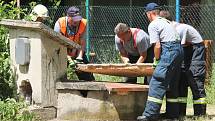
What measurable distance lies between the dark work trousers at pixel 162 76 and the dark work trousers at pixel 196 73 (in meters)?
0.63

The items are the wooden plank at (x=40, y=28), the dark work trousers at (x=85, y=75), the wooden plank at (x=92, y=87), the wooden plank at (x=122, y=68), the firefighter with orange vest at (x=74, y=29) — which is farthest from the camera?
the dark work trousers at (x=85, y=75)

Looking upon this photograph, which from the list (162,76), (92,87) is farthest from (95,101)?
(162,76)

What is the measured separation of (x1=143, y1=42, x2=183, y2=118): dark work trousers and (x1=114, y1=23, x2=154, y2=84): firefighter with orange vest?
78cm

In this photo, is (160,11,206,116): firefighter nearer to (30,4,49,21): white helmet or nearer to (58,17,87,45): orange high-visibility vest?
(58,17,87,45): orange high-visibility vest

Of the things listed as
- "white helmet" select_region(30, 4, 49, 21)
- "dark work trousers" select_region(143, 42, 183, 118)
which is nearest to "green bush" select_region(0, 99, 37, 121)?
"white helmet" select_region(30, 4, 49, 21)

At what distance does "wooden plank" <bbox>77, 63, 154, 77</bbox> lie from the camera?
779 centimetres

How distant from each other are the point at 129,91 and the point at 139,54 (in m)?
1.10

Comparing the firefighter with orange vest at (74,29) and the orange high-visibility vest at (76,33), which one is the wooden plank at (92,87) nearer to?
the firefighter with orange vest at (74,29)

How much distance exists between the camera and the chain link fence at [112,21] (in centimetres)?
1524

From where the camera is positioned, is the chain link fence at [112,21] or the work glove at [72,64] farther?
the chain link fence at [112,21]

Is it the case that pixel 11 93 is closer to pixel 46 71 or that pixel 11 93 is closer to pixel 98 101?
pixel 46 71

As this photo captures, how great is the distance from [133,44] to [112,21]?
8.20 m

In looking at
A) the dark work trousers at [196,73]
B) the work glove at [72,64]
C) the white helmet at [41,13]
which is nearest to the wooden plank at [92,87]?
the work glove at [72,64]

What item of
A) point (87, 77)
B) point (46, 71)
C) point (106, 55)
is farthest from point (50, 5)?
point (46, 71)
